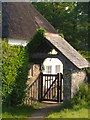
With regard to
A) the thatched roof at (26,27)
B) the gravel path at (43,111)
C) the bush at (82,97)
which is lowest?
the gravel path at (43,111)

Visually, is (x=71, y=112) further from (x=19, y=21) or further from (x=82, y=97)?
(x=19, y=21)

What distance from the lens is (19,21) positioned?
22109 mm

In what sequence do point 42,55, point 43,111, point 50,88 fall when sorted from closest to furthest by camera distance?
point 43,111 < point 42,55 < point 50,88

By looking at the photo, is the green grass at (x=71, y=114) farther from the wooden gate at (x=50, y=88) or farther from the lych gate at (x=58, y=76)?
the wooden gate at (x=50, y=88)

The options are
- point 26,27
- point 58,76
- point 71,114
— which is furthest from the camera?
point 26,27

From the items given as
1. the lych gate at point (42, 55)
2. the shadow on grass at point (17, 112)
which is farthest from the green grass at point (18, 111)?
the lych gate at point (42, 55)

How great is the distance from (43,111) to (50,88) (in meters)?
3.88

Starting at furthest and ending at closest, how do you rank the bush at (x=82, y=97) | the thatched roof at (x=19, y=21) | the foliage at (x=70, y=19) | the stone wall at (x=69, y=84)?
the foliage at (x=70, y=19), the thatched roof at (x=19, y=21), the stone wall at (x=69, y=84), the bush at (x=82, y=97)

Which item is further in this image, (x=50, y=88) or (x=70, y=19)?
(x=70, y=19)

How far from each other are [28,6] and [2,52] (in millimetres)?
11353

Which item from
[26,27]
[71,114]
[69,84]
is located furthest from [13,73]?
[26,27]

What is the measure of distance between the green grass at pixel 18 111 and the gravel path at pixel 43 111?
0.30 metres

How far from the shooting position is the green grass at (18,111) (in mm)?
14730

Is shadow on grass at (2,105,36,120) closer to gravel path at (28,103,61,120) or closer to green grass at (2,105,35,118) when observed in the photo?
green grass at (2,105,35,118)
